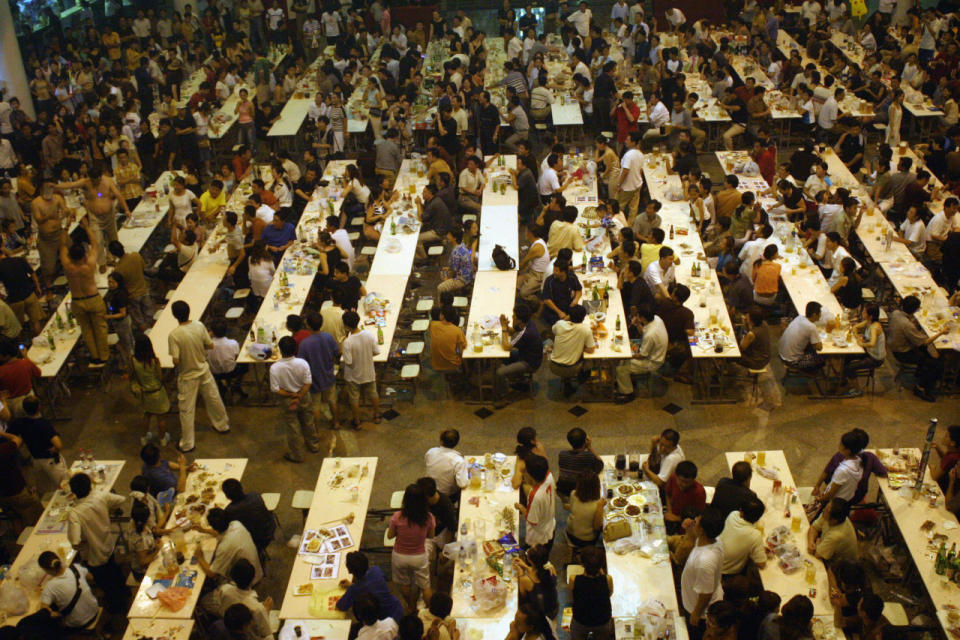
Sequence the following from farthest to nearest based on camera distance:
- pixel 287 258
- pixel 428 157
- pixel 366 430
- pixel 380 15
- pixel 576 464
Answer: pixel 380 15, pixel 428 157, pixel 287 258, pixel 366 430, pixel 576 464

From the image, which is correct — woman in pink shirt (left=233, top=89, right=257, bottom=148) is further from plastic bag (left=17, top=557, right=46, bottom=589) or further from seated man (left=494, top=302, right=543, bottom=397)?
plastic bag (left=17, top=557, right=46, bottom=589)

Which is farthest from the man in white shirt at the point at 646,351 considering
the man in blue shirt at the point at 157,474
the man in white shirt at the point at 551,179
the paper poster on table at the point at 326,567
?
the man in blue shirt at the point at 157,474

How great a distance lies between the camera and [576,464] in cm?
1003

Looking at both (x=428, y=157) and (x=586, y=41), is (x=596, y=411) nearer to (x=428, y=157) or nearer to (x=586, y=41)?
(x=428, y=157)

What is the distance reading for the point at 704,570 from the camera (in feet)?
27.3

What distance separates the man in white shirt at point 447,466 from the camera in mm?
9922

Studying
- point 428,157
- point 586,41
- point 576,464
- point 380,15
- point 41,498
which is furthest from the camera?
point 380,15

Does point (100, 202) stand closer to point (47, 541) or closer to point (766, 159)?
point (47, 541)

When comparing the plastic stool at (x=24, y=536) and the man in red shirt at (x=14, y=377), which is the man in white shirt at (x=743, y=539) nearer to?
the plastic stool at (x=24, y=536)

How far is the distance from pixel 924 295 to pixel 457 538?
774 centimetres

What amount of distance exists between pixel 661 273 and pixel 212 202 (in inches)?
309

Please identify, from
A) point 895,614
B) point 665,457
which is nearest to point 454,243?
point 665,457

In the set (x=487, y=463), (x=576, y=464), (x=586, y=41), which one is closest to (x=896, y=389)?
(x=576, y=464)

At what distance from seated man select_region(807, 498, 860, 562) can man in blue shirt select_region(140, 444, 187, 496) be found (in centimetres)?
665
